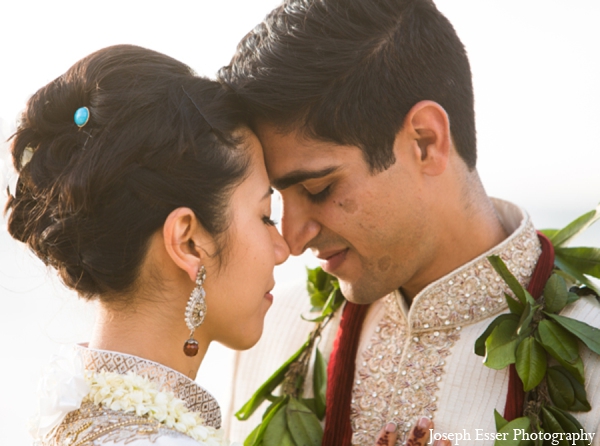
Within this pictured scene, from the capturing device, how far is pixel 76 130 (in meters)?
1.74

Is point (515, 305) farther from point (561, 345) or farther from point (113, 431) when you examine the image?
point (113, 431)

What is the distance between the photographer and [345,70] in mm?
2152

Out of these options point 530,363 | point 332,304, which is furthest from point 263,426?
point 530,363

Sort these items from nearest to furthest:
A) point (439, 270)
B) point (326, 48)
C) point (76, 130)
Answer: point (76, 130), point (326, 48), point (439, 270)

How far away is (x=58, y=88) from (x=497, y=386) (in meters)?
1.42

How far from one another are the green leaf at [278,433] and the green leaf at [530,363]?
713 mm

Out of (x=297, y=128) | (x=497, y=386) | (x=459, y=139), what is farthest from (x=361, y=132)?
(x=497, y=386)

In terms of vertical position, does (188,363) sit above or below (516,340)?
below

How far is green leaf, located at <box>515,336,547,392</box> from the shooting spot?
6.26 feet

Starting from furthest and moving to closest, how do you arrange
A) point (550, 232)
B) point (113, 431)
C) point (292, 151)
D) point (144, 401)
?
point (550, 232), point (292, 151), point (144, 401), point (113, 431)

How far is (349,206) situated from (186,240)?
0.61m

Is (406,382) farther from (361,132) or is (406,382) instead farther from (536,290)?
(361,132)

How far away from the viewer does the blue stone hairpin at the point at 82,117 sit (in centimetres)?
172

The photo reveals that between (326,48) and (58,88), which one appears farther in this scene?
(326,48)
